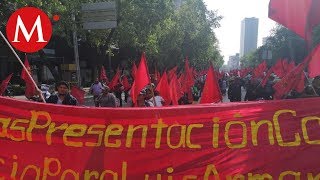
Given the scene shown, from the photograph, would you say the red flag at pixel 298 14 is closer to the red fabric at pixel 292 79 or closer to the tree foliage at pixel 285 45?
the red fabric at pixel 292 79

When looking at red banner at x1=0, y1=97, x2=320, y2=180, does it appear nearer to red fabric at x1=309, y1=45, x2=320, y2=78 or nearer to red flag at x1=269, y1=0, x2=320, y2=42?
red flag at x1=269, y1=0, x2=320, y2=42

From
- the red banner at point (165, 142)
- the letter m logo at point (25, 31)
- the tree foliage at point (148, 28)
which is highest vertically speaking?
the tree foliage at point (148, 28)

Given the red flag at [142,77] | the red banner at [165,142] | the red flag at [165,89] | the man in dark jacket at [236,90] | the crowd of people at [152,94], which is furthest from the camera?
the man in dark jacket at [236,90]

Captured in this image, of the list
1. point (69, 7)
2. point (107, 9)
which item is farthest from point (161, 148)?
point (69, 7)

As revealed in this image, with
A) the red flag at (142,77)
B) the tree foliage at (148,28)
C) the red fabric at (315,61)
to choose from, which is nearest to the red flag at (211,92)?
the red flag at (142,77)

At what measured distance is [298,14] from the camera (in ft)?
15.2

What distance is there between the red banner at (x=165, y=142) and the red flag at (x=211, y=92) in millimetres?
2250

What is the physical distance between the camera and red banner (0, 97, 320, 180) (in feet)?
12.8

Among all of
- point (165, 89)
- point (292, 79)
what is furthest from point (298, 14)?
point (165, 89)

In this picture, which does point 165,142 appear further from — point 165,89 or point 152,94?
point 165,89

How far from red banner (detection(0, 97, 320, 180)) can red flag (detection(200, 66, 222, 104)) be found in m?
2.25

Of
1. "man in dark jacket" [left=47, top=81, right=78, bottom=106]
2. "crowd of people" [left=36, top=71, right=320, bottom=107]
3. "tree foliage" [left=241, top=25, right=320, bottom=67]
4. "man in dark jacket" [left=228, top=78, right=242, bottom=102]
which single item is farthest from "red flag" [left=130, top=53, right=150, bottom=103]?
"tree foliage" [left=241, top=25, right=320, bottom=67]

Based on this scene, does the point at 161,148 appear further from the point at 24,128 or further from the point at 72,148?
the point at 24,128

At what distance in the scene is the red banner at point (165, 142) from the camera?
12.8 ft
